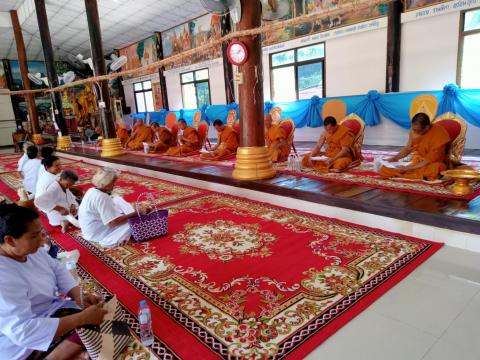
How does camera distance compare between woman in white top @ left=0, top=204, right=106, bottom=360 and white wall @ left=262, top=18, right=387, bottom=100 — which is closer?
woman in white top @ left=0, top=204, right=106, bottom=360

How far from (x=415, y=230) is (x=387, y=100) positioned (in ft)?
18.1

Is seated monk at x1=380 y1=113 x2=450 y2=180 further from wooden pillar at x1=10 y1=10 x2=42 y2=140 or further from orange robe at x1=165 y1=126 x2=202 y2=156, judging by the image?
wooden pillar at x1=10 y1=10 x2=42 y2=140

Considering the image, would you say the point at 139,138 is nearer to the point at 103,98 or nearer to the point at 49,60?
the point at 103,98

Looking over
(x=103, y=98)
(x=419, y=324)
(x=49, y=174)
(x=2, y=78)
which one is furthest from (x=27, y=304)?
(x=2, y=78)

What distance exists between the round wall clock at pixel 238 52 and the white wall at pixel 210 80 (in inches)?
317

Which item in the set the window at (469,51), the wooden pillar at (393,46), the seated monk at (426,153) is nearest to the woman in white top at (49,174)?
the seated monk at (426,153)

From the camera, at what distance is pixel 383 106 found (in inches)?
315

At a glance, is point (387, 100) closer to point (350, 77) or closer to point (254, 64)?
point (350, 77)

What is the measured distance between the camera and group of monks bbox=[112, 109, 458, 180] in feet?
14.4

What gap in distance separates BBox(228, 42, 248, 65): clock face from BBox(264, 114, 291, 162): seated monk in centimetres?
202

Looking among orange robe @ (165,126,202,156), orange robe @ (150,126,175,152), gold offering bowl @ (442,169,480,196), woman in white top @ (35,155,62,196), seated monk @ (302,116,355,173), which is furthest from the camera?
orange robe @ (150,126,175,152)

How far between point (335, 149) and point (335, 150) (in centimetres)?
2

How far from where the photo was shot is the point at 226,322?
80.4 inches

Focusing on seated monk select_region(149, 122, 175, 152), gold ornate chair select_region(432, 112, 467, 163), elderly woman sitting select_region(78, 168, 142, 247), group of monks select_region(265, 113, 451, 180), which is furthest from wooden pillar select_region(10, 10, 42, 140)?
gold ornate chair select_region(432, 112, 467, 163)
